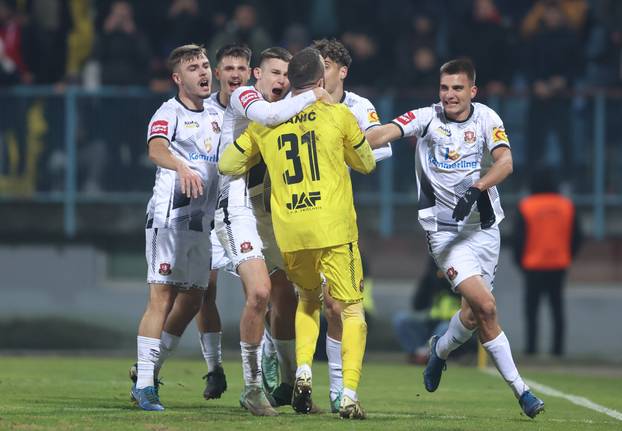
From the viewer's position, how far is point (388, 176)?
20.0 metres

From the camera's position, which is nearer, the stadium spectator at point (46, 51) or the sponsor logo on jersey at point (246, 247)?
the sponsor logo on jersey at point (246, 247)

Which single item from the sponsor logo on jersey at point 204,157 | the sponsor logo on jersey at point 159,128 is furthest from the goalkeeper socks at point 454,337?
the sponsor logo on jersey at point 159,128

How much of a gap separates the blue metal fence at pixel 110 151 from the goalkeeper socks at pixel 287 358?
9.07 meters

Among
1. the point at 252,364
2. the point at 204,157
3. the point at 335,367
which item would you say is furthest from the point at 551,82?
the point at 252,364

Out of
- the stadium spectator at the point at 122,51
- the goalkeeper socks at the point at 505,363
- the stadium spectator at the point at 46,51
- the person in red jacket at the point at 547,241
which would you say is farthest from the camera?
the stadium spectator at the point at 46,51

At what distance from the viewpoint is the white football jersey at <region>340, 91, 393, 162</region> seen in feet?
35.3

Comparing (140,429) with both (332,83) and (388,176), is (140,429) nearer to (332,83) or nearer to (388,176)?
(332,83)

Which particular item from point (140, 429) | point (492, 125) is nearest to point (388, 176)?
point (492, 125)

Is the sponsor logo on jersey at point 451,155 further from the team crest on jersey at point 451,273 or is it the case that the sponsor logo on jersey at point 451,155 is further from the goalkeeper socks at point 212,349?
the goalkeeper socks at point 212,349

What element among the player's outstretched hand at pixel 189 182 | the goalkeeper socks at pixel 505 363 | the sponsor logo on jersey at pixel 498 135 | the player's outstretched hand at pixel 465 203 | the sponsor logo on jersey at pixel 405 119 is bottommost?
the goalkeeper socks at pixel 505 363

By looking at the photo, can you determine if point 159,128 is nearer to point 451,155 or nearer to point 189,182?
point 189,182

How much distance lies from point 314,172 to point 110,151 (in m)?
10.4

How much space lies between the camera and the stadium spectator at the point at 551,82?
64.2 feet

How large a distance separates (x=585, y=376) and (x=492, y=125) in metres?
6.08
